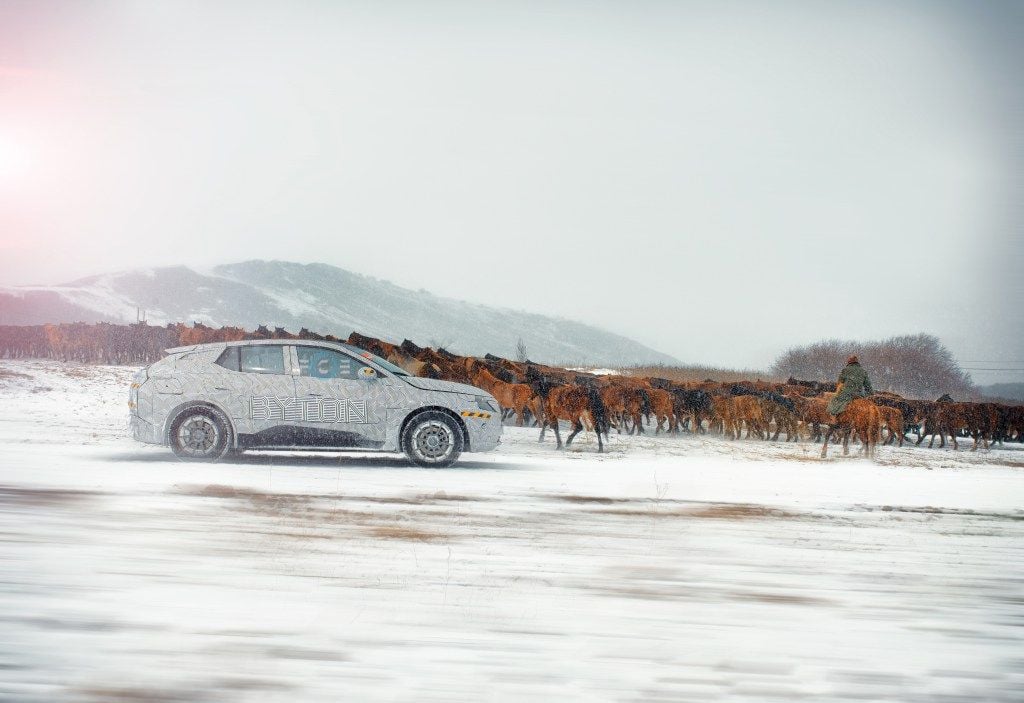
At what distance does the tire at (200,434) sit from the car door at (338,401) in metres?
1.06

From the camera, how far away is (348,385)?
12141mm

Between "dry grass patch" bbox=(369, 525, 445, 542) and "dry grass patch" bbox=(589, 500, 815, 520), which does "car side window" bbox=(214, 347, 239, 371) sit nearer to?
"dry grass patch" bbox=(369, 525, 445, 542)

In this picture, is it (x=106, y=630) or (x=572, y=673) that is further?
(x=106, y=630)

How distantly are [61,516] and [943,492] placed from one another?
1014 cm

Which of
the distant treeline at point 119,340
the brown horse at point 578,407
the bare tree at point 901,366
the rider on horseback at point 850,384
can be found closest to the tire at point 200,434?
the brown horse at point 578,407

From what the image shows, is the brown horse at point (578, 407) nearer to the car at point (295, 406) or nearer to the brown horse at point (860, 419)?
the brown horse at point (860, 419)

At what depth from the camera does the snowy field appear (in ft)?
13.9

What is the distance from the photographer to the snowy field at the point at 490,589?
4.23 metres

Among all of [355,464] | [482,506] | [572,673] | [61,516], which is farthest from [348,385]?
[572,673]

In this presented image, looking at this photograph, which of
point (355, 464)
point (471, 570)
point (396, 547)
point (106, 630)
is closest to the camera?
point (106, 630)

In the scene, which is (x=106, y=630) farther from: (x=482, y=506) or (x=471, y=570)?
(x=482, y=506)

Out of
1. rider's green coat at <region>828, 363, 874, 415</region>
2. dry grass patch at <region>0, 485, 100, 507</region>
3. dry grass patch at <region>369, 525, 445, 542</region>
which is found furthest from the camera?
rider's green coat at <region>828, 363, 874, 415</region>

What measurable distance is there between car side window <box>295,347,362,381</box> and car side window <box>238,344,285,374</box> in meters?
0.25

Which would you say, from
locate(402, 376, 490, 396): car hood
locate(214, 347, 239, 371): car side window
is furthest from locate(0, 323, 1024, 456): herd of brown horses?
locate(214, 347, 239, 371): car side window
